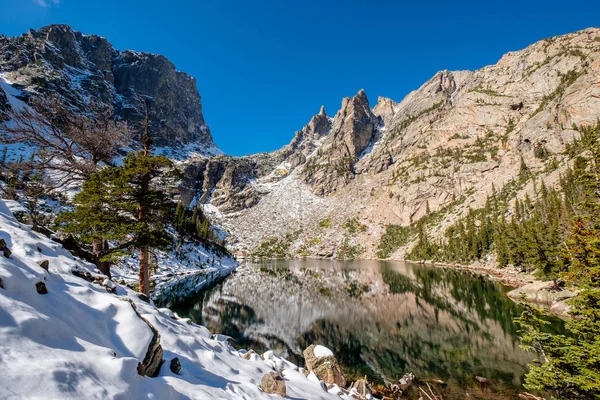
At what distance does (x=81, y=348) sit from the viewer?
462 cm

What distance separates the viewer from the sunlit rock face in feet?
62.4

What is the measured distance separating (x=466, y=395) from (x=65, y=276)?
1951 centimetres

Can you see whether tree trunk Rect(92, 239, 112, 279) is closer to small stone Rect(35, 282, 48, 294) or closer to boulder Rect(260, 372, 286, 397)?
small stone Rect(35, 282, 48, 294)

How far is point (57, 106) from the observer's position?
39.5ft

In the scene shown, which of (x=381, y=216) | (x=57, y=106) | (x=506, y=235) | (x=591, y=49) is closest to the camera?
(x=57, y=106)

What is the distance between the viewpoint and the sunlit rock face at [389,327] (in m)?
19.0

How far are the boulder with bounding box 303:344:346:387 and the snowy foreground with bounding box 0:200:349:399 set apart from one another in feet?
14.2

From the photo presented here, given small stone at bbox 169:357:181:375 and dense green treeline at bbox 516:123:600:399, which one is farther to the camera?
dense green treeline at bbox 516:123:600:399

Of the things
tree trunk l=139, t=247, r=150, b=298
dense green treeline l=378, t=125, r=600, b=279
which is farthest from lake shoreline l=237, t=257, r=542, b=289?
tree trunk l=139, t=247, r=150, b=298

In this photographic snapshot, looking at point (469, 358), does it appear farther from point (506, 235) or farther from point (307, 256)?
point (307, 256)

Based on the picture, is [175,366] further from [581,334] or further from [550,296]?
[550,296]

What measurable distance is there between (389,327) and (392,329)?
72 cm

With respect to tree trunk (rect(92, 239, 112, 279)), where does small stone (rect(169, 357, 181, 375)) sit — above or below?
below

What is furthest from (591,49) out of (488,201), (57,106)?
(57,106)
